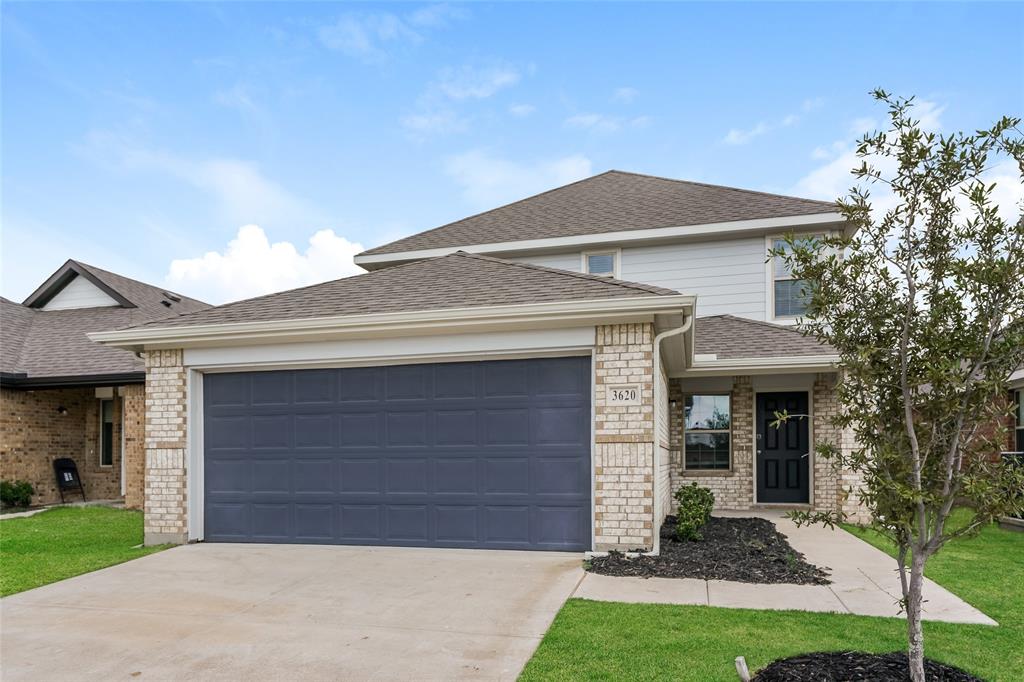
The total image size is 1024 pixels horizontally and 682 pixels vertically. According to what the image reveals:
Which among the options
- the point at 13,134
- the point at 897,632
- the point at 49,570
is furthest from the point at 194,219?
the point at 897,632

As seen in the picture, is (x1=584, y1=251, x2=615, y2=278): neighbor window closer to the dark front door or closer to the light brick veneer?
the dark front door

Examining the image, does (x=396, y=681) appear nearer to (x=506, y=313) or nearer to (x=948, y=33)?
(x=506, y=313)

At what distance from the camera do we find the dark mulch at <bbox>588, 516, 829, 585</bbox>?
725cm

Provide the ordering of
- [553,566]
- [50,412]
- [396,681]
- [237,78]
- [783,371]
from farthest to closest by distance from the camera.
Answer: [50,412], [237,78], [783,371], [553,566], [396,681]

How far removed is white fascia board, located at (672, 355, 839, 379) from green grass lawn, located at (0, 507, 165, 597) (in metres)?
8.90

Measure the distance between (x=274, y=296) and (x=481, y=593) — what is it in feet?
18.2

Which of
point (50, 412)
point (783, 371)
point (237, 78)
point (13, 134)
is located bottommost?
point (50, 412)

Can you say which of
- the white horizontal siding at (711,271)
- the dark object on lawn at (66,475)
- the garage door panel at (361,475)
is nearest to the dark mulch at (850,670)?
the garage door panel at (361,475)

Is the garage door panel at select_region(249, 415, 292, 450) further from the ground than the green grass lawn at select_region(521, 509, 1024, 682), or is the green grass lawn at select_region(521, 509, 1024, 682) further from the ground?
the garage door panel at select_region(249, 415, 292, 450)

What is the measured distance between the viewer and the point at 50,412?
1523cm

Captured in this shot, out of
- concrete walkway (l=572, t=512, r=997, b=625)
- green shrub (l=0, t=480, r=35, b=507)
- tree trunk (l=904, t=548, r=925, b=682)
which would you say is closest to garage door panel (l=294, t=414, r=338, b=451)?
concrete walkway (l=572, t=512, r=997, b=625)

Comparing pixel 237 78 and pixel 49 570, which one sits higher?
pixel 237 78

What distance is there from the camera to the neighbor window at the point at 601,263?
1443 centimetres

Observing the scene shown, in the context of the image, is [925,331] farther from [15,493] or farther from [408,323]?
[15,493]
